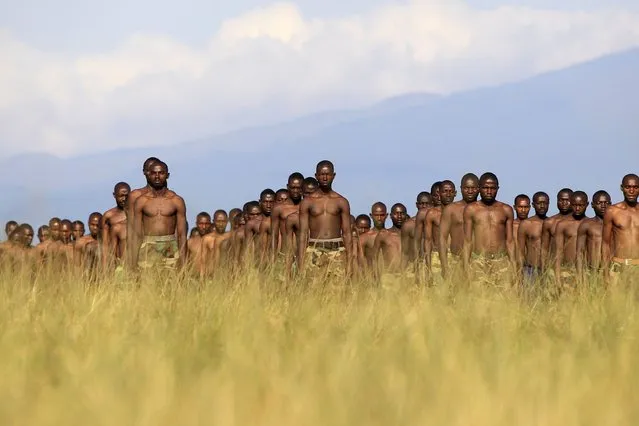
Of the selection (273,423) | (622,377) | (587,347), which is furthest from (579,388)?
(273,423)

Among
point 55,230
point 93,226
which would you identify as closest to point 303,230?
point 93,226

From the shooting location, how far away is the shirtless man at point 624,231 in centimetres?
1564

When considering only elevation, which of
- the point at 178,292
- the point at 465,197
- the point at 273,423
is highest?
the point at 465,197

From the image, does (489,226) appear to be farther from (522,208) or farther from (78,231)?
(78,231)

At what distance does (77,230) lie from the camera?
26391mm

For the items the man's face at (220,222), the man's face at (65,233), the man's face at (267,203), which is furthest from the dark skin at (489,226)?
the man's face at (65,233)

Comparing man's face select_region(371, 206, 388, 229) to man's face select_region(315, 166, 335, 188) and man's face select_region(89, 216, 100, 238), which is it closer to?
man's face select_region(89, 216, 100, 238)

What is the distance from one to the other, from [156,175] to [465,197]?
3867 millimetres

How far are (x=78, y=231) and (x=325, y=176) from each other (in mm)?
11099

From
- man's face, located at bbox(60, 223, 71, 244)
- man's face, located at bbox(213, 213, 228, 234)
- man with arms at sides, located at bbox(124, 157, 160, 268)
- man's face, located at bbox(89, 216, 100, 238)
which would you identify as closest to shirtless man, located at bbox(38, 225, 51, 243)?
man's face, located at bbox(60, 223, 71, 244)

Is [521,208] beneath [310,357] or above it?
above

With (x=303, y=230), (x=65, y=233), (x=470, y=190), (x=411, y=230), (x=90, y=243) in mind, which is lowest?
(x=303, y=230)

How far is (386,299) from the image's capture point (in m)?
11.0

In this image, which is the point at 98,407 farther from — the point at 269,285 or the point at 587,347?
the point at 269,285
